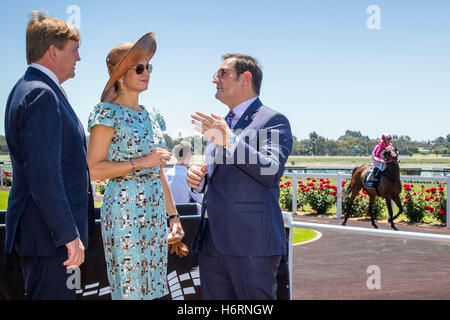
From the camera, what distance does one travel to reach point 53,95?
200cm

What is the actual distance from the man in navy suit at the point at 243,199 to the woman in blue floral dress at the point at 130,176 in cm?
26

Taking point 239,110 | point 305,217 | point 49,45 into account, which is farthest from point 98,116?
point 305,217

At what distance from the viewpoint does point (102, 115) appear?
2.54m

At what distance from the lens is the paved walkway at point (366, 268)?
595cm

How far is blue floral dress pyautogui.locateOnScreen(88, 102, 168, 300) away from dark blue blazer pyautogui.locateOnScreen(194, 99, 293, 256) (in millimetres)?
369

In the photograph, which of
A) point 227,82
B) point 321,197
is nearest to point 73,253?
point 227,82

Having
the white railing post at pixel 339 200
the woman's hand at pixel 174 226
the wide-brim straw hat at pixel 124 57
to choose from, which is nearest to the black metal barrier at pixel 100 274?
the woman's hand at pixel 174 226

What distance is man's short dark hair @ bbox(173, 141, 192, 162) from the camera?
3.17 m

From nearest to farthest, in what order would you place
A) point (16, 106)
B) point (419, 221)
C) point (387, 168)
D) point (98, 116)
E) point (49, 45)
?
1. point (16, 106)
2. point (49, 45)
3. point (98, 116)
4. point (387, 168)
5. point (419, 221)

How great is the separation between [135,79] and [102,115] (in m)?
0.30

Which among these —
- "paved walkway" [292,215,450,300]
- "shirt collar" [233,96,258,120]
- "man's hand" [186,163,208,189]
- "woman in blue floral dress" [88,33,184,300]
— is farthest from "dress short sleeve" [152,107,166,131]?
"paved walkway" [292,215,450,300]

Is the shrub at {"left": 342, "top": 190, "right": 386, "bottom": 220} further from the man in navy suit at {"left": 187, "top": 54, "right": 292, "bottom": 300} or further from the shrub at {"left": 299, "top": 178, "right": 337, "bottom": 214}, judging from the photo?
the man in navy suit at {"left": 187, "top": 54, "right": 292, "bottom": 300}
